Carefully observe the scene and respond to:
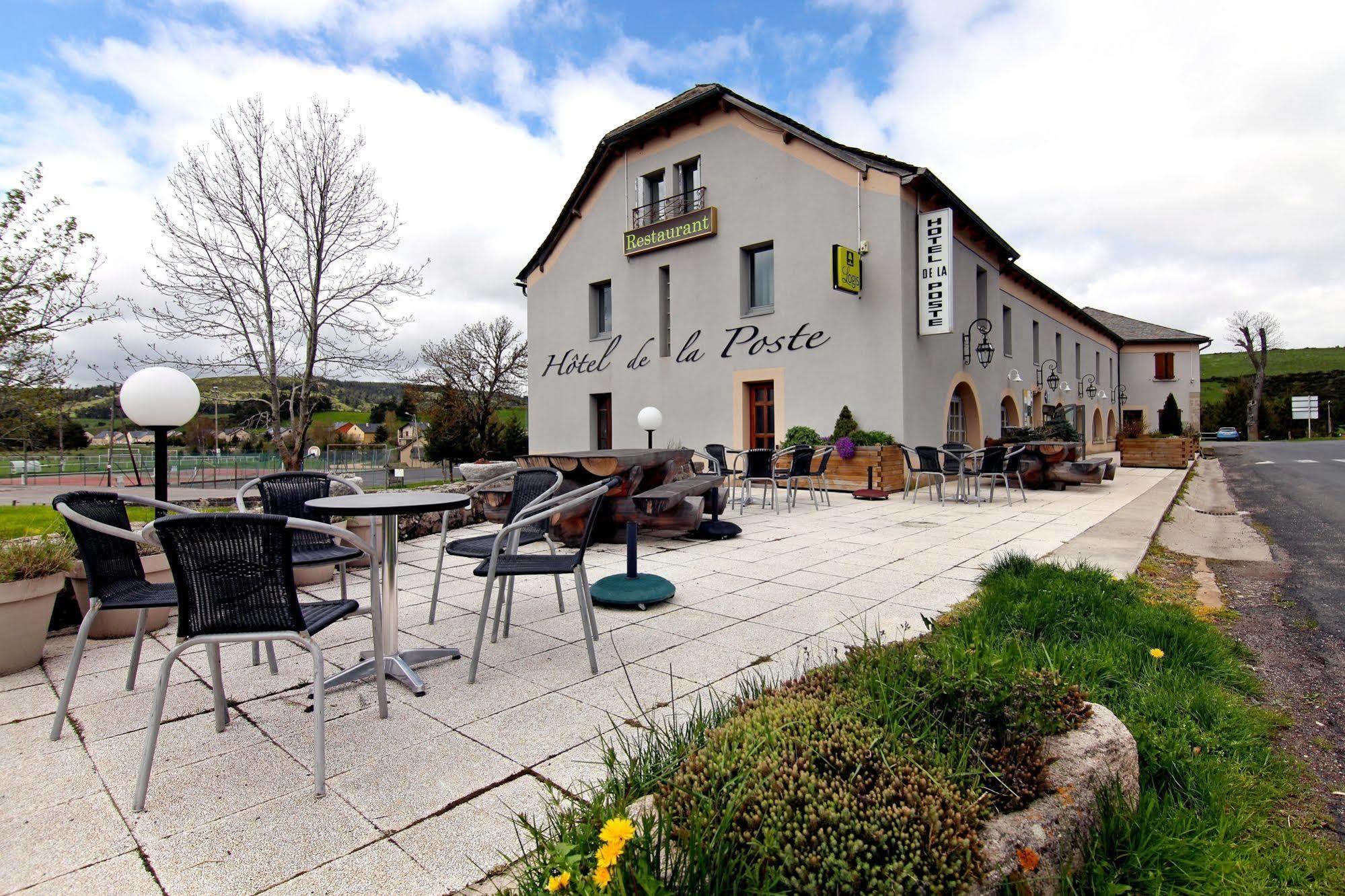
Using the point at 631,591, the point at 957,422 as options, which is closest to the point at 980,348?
the point at 957,422

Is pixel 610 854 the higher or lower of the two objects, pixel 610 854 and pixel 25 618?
the higher

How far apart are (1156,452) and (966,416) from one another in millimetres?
7096

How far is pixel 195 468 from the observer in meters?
22.4

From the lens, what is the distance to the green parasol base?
12.6 ft

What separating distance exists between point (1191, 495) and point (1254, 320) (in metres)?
45.1

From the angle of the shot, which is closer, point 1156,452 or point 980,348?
point 980,348

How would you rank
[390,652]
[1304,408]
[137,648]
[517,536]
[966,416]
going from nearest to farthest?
[137,648] → [390,652] → [517,536] → [966,416] → [1304,408]

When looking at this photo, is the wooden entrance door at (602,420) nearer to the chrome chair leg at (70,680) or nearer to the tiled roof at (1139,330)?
the chrome chair leg at (70,680)

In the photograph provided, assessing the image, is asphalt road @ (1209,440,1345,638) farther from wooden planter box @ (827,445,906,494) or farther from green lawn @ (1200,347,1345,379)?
green lawn @ (1200,347,1345,379)

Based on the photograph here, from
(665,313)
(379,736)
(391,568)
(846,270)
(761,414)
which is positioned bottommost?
(379,736)

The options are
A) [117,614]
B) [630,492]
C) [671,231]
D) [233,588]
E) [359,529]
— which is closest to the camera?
[233,588]

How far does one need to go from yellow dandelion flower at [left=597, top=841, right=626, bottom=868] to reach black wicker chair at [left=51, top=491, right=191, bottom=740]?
1.83 meters

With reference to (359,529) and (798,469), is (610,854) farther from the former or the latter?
(798,469)

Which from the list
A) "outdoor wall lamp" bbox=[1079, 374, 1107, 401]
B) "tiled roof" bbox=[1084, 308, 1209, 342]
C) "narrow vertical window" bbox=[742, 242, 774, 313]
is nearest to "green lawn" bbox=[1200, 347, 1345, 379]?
"tiled roof" bbox=[1084, 308, 1209, 342]
